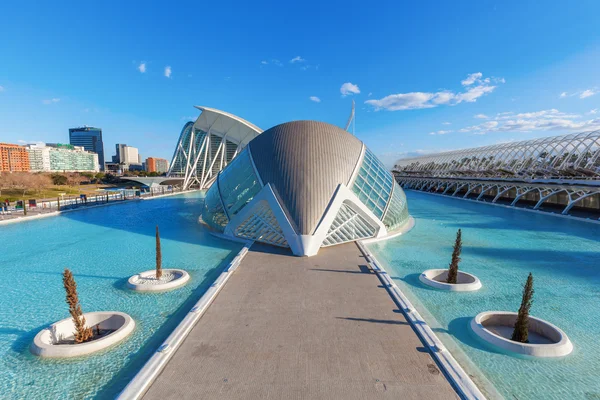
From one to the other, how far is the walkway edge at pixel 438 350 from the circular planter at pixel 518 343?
1.31 meters

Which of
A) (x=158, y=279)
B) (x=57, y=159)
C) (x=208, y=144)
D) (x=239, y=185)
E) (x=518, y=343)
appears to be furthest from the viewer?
(x=57, y=159)

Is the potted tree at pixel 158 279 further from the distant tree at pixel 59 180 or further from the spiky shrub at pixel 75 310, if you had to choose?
the distant tree at pixel 59 180

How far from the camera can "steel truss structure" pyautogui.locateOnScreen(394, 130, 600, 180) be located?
36.2 m

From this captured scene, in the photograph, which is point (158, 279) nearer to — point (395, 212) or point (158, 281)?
point (158, 281)

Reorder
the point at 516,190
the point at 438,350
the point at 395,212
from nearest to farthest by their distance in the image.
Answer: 1. the point at 438,350
2. the point at 395,212
3. the point at 516,190

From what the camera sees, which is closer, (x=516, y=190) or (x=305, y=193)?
(x=305, y=193)

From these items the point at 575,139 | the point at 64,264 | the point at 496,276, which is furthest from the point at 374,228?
the point at 575,139

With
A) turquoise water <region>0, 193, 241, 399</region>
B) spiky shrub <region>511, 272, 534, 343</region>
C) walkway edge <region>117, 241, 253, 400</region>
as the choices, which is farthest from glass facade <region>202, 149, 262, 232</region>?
spiky shrub <region>511, 272, 534, 343</region>

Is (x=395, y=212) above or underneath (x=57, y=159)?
underneath

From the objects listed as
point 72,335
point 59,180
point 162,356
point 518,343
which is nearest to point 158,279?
point 72,335

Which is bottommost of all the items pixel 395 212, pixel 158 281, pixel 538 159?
pixel 158 281

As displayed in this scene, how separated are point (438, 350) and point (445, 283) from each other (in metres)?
4.36

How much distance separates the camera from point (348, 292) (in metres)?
9.34

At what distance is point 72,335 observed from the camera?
24.5ft
